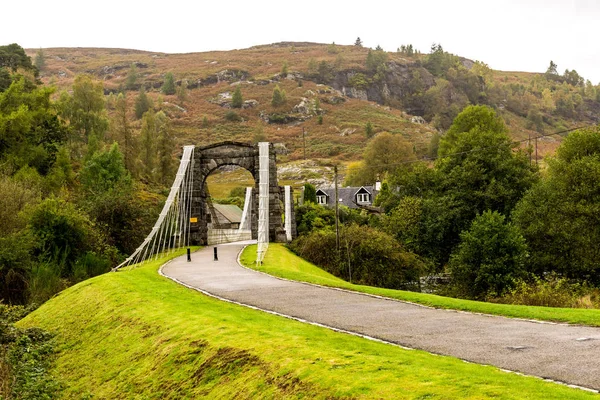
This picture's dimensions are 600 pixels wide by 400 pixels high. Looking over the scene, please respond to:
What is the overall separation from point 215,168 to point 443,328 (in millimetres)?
34309

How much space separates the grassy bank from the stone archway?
76.5 feet

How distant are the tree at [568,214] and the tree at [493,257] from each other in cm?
489

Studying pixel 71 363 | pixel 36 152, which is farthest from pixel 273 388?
pixel 36 152

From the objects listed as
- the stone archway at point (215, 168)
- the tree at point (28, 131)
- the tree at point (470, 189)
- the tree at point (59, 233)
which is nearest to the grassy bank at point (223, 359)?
the tree at point (59, 233)

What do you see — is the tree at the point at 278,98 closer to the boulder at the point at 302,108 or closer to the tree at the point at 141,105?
the boulder at the point at 302,108

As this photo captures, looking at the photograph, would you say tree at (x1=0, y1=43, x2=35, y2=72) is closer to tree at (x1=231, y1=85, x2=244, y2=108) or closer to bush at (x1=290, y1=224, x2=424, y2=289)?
bush at (x1=290, y1=224, x2=424, y2=289)

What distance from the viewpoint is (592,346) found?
10.8 meters

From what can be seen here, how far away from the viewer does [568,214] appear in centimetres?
4016

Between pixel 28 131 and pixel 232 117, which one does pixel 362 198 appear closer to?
pixel 28 131

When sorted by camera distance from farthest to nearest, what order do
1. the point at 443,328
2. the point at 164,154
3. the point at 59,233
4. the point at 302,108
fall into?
the point at 302,108
the point at 164,154
the point at 59,233
the point at 443,328

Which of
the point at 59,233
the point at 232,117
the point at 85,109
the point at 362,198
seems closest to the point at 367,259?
the point at 59,233

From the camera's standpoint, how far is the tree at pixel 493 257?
35625mm

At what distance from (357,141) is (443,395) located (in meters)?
159

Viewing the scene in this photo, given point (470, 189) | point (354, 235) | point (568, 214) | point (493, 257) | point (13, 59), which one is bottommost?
point (493, 257)
